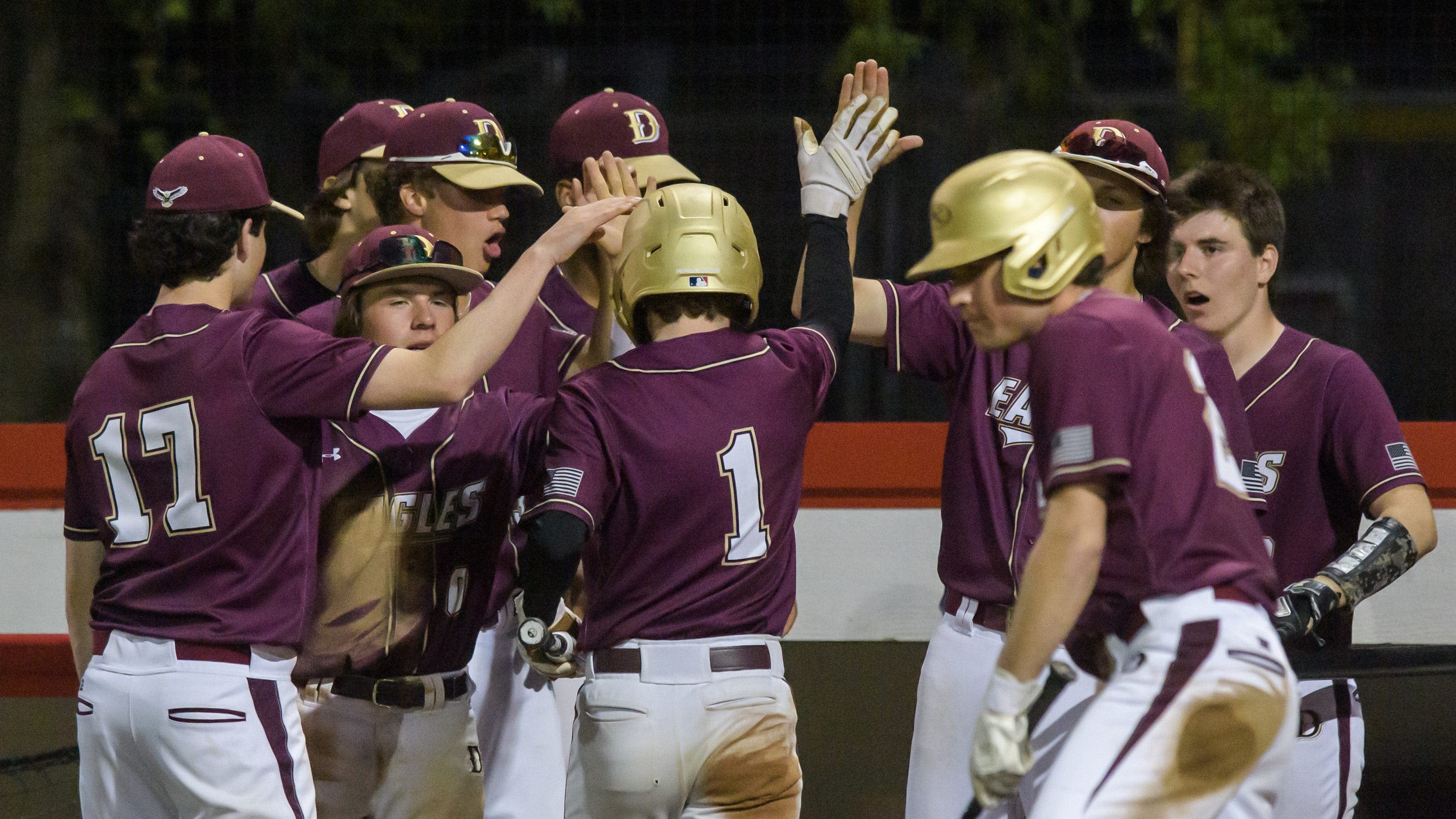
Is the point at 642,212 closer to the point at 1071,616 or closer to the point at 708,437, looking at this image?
the point at 708,437

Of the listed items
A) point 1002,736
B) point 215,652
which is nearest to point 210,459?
point 215,652

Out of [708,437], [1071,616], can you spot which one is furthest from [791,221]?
[1071,616]

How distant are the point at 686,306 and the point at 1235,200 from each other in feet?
5.89

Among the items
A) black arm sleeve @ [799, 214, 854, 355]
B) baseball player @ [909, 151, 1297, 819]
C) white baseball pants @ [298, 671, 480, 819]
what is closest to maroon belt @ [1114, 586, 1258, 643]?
baseball player @ [909, 151, 1297, 819]

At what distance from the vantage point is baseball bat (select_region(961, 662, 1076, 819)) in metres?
3.13

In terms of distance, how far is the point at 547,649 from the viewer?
10.8 ft

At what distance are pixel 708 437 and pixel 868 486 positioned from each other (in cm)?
275

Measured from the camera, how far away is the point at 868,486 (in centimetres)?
576

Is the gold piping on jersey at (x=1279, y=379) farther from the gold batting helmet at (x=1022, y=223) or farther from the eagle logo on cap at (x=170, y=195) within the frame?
the eagle logo on cap at (x=170, y=195)

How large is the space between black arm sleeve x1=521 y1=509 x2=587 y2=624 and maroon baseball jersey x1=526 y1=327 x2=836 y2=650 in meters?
0.03

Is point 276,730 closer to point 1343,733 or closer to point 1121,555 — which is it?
point 1121,555

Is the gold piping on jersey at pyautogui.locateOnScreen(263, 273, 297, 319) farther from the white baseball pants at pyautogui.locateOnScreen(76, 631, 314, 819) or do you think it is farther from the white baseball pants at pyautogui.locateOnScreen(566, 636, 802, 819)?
the white baseball pants at pyautogui.locateOnScreen(566, 636, 802, 819)

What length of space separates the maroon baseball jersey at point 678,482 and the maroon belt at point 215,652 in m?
0.66

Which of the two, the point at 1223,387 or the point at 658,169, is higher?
the point at 658,169
